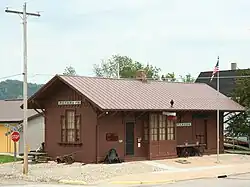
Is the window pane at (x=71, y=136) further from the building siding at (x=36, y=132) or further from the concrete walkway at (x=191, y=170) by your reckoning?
the building siding at (x=36, y=132)

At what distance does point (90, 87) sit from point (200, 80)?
43117 millimetres

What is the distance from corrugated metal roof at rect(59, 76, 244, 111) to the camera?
31391 mm

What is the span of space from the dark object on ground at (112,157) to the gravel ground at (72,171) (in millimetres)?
651

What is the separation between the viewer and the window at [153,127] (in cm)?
3306

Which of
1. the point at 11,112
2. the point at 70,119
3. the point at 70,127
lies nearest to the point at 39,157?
the point at 70,127

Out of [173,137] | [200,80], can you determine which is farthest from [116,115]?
[200,80]

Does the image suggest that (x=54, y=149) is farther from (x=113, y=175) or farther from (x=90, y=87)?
(x=113, y=175)

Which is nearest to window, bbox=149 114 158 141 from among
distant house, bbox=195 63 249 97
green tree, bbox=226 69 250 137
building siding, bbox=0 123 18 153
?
green tree, bbox=226 69 250 137

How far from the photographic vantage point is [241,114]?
138 feet

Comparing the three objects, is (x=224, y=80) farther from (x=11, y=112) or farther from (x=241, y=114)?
(x=11, y=112)

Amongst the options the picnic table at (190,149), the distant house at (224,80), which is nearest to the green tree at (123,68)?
the distant house at (224,80)

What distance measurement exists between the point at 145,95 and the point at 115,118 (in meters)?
3.64

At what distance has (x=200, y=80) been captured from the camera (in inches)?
2906

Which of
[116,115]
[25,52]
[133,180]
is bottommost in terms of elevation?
[133,180]
